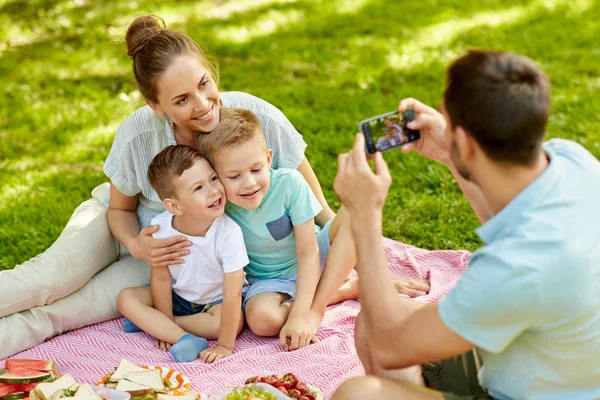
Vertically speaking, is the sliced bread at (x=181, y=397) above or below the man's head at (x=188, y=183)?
below

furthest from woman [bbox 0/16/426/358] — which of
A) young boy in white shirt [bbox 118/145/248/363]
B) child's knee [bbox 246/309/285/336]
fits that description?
child's knee [bbox 246/309/285/336]

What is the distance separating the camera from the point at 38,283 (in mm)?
3732

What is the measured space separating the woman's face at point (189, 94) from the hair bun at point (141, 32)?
203mm

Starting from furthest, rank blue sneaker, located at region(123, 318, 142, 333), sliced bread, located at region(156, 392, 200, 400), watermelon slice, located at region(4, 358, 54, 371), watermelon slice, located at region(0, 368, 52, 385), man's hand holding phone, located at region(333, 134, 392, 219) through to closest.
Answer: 1. blue sneaker, located at region(123, 318, 142, 333)
2. watermelon slice, located at region(4, 358, 54, 371)
3. watermelon slice, located at region(0, 368, 52, 385)
4. sliced bread, located at region(156, 392, 200, 400)
5. man's hand holding phone, located at region(333, 134, 392, 219)

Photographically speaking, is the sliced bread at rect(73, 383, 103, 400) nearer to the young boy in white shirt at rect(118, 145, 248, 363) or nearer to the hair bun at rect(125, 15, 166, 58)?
the young boy in white shirt at rect(118, 145, 248, 363)

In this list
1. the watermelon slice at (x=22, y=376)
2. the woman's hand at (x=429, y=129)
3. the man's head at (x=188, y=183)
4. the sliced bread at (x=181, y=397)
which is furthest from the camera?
the man's head at (x=188, y=183)

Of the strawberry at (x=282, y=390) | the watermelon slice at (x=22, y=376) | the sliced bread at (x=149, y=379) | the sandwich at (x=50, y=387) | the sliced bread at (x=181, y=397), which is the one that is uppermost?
the watermelon slice at (x=22, y=376)

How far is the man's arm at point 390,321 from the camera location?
86.0 inches

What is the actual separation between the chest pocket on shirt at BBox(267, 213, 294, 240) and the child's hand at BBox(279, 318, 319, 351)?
0.41 meters

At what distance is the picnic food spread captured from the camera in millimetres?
2980

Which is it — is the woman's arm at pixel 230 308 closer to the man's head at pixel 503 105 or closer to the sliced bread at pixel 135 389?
the sliced bread at pixel 135 389

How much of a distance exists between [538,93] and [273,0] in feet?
22.9

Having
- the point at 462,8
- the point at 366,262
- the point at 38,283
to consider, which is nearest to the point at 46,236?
the point at 38,283

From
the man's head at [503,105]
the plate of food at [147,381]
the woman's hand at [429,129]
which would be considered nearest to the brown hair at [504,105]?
the man's head at [503,105]
